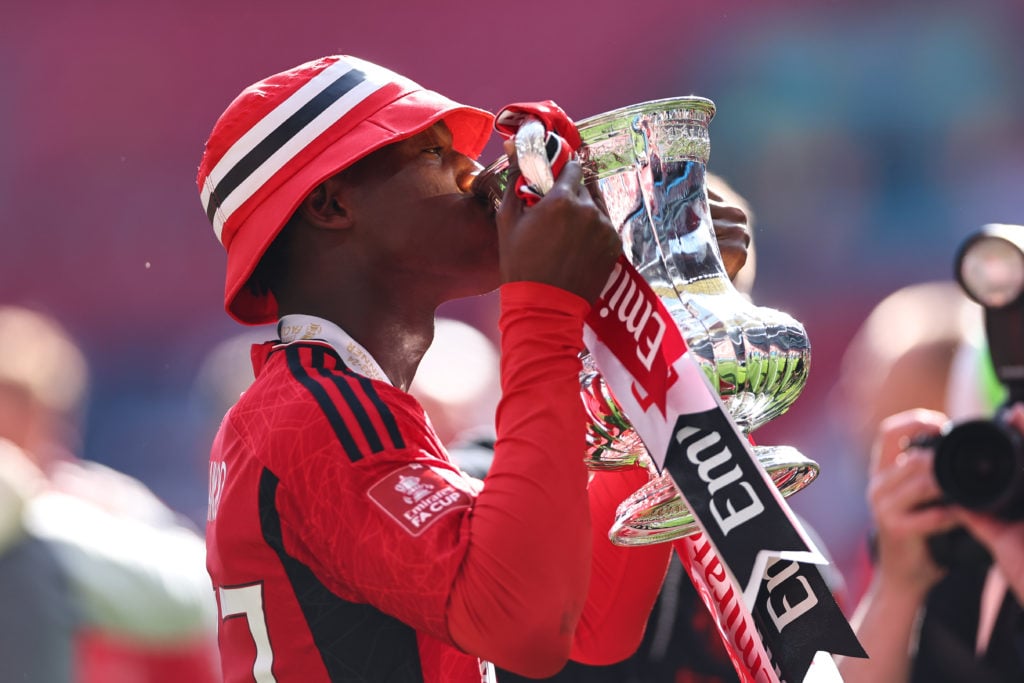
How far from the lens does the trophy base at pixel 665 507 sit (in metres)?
1.32

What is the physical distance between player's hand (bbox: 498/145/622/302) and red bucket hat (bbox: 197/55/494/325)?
0.26m

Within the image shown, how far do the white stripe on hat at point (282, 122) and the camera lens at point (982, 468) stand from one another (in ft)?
4.27

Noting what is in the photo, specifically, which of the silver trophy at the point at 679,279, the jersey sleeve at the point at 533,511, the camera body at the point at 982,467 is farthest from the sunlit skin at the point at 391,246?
the camera body at the point at 982,467

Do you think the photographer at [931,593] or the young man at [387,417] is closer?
the young man at [387,417]

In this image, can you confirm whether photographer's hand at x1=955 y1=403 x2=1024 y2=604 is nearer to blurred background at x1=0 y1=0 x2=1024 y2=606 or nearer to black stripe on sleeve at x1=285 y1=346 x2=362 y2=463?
black stripe on sleeve at x1=285 y1=346 x2=362 y2=463

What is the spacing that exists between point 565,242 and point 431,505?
28 centimetres

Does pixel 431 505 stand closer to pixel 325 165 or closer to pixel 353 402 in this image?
pixel 353 402

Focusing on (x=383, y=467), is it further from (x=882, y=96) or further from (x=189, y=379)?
(x=882, y=96)

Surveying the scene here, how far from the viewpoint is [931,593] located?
7.97 feet

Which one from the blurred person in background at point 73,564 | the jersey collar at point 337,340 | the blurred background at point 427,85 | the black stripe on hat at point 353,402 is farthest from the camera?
the blurred background at point 427,85

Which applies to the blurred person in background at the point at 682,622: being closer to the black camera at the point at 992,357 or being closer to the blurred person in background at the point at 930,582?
the blurred person in background at the point at 930,582

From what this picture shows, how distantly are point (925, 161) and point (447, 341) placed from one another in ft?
7.58

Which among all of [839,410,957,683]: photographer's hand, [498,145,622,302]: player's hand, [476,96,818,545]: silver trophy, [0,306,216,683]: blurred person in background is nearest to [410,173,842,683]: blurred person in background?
[839,410,957,683]: photographer's hand

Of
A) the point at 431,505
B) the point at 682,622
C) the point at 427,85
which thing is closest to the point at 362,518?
the point at 431,505
